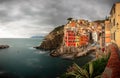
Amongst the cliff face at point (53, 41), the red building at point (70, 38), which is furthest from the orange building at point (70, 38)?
the cliff face at point (53, 41)

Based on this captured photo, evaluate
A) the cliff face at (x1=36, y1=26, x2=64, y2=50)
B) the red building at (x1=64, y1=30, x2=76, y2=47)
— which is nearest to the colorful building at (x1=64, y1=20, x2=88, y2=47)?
the red building at (x1=64, y1=30, x2=76, y2=47)

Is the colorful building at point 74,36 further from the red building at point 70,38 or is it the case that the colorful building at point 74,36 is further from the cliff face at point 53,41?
the cliff face at point 53,41

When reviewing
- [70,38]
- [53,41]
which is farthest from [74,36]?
[53,41]

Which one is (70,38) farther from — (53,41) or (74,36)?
(53,41)

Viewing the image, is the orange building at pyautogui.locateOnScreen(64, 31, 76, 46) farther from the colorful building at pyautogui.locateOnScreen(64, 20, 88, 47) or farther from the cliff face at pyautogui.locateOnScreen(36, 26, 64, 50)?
the cliff face at pyautogui.locateOnScreen(36, 26, 64, 50)

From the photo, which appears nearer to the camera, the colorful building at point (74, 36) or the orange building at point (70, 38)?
the colorful building at point (74, 36)

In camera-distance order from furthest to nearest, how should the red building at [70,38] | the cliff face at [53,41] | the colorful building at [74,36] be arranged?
the cliff face at [53,41], the red building at [70,38], the colorful building at [74,36]

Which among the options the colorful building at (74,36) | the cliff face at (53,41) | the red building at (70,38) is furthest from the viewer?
the cliff face at (53,41)

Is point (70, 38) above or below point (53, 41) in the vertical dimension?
above

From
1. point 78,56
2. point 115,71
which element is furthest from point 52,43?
point 115,71
